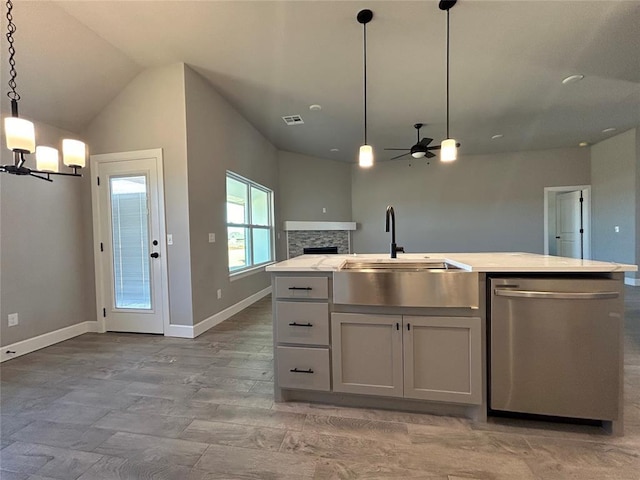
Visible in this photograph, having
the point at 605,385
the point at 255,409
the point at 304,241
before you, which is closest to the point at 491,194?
the point at 304,241

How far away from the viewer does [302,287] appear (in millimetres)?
1907

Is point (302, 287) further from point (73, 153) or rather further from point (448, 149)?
point (73, 153)

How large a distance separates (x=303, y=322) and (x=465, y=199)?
6113 mm

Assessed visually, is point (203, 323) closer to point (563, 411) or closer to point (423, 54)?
point (563, 411)

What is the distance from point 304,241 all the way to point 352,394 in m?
4.68

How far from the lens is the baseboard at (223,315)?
3322 mm

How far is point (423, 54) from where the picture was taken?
295 centimetres

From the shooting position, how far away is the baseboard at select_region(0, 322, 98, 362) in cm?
276

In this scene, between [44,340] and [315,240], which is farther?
[315,240]

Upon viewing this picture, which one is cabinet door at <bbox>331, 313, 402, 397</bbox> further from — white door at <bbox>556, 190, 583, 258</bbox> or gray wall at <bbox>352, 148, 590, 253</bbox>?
white door at <bbox>556, 190, 583, 258</bbox>

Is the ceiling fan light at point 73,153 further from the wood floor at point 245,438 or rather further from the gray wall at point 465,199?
the gray wall at point 465,199

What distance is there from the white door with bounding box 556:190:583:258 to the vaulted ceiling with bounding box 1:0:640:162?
2.65 meters

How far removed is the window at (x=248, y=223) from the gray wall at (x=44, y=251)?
169 cm

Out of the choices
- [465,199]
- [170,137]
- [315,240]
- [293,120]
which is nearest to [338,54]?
[293,120]
